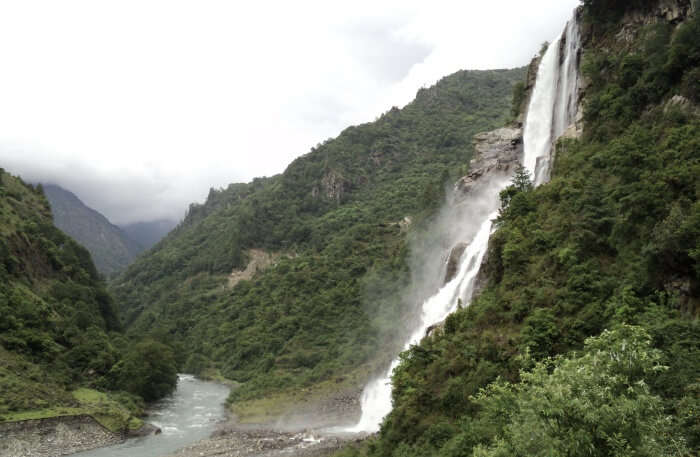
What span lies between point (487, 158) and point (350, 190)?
338 ft

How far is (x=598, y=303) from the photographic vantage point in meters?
21.1

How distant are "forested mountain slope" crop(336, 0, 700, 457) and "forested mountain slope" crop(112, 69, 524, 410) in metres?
42.9

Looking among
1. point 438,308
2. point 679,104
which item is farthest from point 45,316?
point 679,104

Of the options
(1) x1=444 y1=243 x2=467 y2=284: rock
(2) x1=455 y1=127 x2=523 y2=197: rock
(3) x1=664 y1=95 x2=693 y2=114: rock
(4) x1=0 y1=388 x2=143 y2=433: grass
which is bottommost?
(4) x1=0 y1=388 x2=143 y2=433: grass

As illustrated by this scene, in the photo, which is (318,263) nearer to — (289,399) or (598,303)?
(289,399)

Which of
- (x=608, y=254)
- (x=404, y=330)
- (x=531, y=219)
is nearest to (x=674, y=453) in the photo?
(x=608, y=254)

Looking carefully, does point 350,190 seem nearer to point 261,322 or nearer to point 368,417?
point 261,322

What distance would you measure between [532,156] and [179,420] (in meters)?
50.1

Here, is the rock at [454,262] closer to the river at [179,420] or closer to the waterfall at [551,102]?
the waterfall at [551,102]

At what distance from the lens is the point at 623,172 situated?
2638cm

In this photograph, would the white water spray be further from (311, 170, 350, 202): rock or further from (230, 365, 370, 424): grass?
(311, 170, 350, 202): rock

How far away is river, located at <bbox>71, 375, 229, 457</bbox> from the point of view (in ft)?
146

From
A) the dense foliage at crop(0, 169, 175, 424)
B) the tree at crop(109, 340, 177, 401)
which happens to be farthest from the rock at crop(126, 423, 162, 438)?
the tree at crop(109, 340, 177, 401)

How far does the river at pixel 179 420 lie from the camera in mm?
44425
